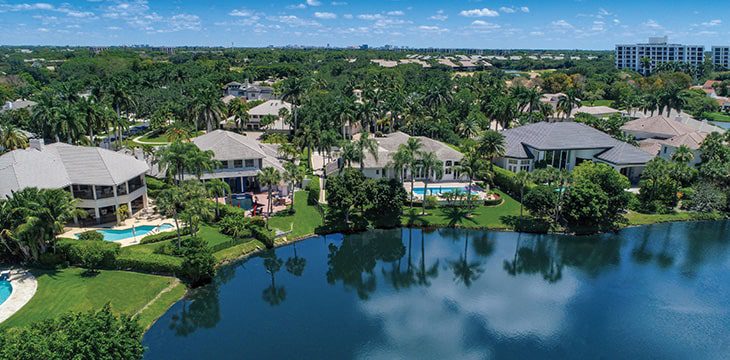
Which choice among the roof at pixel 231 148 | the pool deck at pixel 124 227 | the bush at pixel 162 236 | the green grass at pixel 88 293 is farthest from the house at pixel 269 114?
the green grass at pixel 88 293

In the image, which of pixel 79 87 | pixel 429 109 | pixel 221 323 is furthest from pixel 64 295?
pixel 79 87

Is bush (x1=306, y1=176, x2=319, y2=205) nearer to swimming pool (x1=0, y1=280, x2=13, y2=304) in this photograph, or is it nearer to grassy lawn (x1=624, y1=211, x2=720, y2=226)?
swimming pool (x1=0, y1=280, x2=13, y2=304)

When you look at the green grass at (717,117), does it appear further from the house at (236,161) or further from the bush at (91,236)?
the bush at (91,236)

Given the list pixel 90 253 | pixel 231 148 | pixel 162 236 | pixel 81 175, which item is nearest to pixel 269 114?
pixel 231 148

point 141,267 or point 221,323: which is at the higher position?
point 141,267

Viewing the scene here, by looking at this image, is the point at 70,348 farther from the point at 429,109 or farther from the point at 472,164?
the point at 429,109
